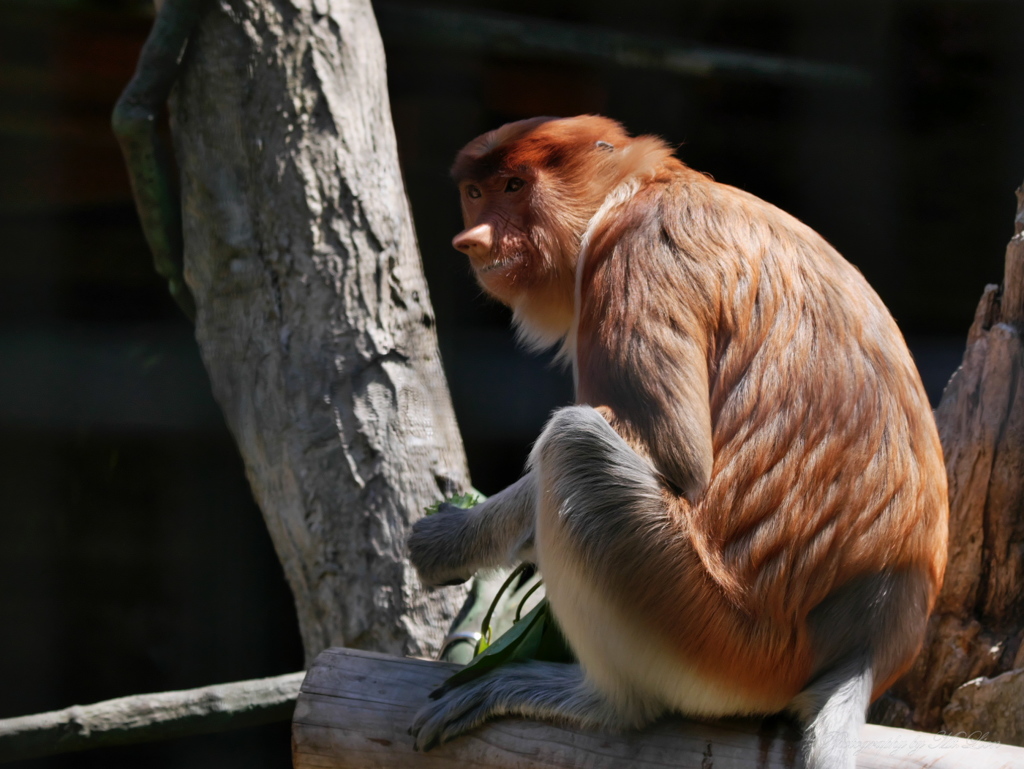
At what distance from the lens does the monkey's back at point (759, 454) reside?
6.35 feet

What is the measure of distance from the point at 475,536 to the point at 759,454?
871mm

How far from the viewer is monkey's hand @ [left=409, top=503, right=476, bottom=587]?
2.54 m

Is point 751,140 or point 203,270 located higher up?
point 751,140

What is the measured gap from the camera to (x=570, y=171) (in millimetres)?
2520

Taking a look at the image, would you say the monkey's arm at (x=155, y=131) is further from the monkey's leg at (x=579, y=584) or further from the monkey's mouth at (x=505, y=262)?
the monkey's leg at (x=579, y=584)

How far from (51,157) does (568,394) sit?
2.89m

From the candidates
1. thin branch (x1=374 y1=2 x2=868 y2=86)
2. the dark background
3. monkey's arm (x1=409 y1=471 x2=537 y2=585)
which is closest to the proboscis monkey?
monkey's arm (x1=409 y1=471 x2=537 y2=585)

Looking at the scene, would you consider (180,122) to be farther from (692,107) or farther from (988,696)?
(988,696)

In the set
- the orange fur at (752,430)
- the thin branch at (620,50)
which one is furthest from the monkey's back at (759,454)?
the thin branch at (620,50)

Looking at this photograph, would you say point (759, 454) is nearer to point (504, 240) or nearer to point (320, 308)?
point (504, 240)

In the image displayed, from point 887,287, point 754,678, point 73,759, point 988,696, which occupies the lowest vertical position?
point 73,759

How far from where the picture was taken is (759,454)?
77.2 inches

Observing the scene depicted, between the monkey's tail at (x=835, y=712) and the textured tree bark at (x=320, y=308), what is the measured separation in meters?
1.53

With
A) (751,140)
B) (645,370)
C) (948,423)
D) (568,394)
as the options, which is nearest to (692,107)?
(751,140)
